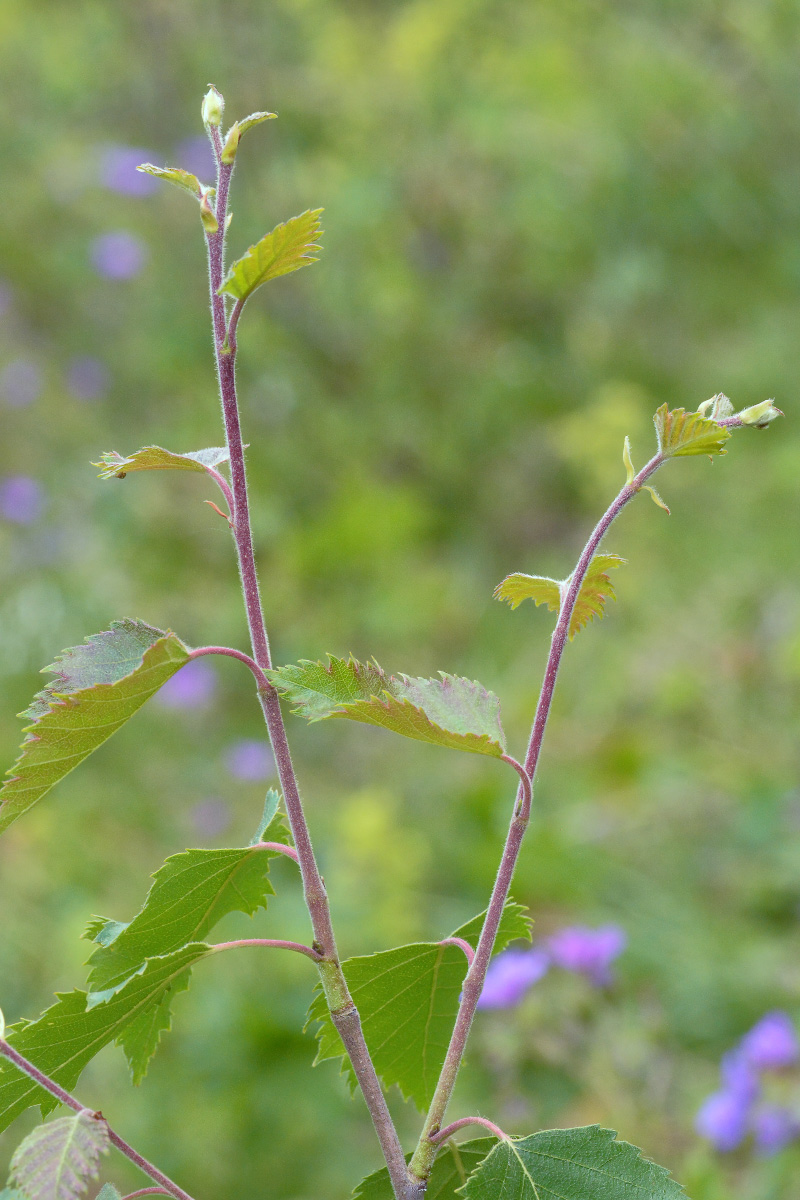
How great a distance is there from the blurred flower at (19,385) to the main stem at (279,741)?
2.36 meters

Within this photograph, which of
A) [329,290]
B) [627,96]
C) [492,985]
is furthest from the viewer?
[627,96]

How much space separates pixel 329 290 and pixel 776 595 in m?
1.21

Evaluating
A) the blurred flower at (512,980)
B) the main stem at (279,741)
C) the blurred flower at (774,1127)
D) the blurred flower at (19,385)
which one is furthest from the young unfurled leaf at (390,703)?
the blurred flower at (19,385)

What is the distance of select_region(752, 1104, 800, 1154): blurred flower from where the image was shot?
3.27 ft

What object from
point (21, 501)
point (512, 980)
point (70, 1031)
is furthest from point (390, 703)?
point (21, 501)

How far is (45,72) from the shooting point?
121 inches

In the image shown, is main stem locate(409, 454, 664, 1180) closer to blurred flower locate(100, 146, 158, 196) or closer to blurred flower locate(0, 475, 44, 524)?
blurred flower locate(0, 475, 44, 524)

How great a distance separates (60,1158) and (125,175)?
8.68 ft

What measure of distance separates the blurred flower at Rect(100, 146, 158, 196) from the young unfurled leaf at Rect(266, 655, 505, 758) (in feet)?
7.91

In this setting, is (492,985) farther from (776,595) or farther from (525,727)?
(776,595)

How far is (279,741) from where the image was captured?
1.15 feet

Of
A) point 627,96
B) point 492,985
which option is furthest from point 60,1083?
point 627,96

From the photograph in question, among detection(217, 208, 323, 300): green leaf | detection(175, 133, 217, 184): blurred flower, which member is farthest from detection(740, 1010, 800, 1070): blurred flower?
detection(175, 133, 217, 184): blurred flower

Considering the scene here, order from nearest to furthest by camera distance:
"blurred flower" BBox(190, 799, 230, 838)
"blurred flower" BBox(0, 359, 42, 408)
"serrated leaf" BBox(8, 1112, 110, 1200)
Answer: "serrated leaf" BBox(8, 1112, 110, 1200)
"blurred flower" BBox(190, 799, 230, 838)
"blurred flower" BBox(0, 359, 42, 408)
